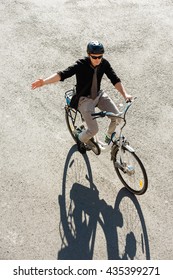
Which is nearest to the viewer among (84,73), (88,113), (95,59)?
(95,59)

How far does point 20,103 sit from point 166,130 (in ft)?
9.71

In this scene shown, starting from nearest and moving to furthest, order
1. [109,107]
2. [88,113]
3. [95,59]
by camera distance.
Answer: [95,59], [88,113], [109,107]

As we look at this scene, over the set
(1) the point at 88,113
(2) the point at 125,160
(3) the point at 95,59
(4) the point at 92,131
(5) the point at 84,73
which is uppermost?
(3) the point at 95,59

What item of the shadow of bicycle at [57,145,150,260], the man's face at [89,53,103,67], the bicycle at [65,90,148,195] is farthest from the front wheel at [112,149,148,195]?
the man's face at [89,53,103,67]

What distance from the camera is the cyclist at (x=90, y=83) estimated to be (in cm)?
674

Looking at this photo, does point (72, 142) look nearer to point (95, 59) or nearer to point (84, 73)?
point (84, 73)

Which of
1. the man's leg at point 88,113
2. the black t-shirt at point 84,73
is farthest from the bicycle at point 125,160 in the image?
the black t-shirt at point 84,73

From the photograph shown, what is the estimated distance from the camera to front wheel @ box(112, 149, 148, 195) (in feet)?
23.6

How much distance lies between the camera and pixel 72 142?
8.36 m

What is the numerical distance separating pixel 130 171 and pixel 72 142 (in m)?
1.53

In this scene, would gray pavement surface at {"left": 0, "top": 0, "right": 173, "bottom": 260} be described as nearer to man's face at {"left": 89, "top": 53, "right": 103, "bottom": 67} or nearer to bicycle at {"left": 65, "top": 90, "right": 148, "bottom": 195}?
bicycle at {"left": 65, "top": 90, "right": 148, "bottom": 195}

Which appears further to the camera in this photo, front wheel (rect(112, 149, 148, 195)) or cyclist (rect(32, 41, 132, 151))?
front wheel (rect(112, 149, 148, 195))

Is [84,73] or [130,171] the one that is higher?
[84,73]

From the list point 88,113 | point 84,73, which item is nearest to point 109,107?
point 88,113
